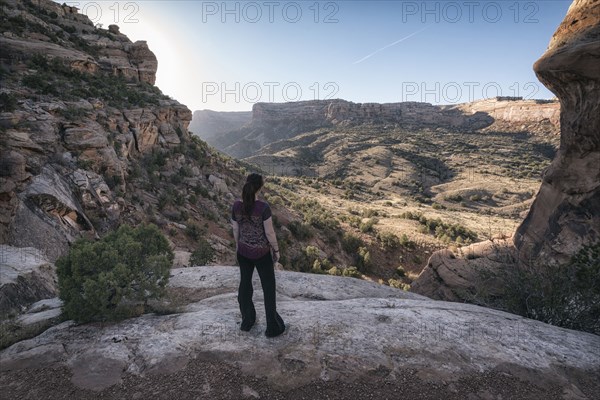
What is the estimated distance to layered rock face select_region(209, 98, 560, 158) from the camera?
271 feet

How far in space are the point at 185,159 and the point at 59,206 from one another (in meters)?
14.0

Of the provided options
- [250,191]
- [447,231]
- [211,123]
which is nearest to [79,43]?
[250,191]

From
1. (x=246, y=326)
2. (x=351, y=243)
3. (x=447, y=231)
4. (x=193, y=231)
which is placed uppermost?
(x=246, y=326)

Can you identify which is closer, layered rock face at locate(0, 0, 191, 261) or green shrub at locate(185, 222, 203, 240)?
layered rock face at locate(0, 0, 191, 261)

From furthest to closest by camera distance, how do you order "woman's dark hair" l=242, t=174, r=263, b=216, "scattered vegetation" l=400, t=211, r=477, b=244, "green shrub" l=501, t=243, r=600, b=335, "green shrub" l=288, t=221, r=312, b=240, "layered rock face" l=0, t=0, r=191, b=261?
"scattered vegetation" l=400, t=211, r=477, b=244 < "green shrub" l=288, t=221, r=312, b=240 < "layered rock face" l=0, t=0, r=191, b=261 < "green shrub" l=501, t=243, r=600, b=335 < "woman's dark hair" l=242, t=174, r=263, b=216

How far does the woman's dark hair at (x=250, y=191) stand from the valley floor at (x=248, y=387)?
71.0 inches

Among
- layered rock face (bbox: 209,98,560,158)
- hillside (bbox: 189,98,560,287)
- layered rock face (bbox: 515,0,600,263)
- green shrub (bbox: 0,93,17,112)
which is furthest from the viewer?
layered rock face (bbox: 209,98,560,158)

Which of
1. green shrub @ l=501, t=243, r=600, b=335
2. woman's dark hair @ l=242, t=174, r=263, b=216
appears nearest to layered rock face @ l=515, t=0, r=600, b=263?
green shrub @ l=501, t=243, r=600, b=335

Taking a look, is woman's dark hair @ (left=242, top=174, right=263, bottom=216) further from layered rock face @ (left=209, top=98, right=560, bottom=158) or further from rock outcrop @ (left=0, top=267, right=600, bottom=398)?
layered rock face @ (left=209, top=98, right=560, bottom=158)

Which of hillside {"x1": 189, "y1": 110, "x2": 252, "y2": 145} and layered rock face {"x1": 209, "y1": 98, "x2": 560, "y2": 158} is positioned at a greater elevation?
hillside {"x1": 189, "y1": 110, "x2": 252, "y2": 145}

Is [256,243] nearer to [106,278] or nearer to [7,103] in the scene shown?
[106,278]

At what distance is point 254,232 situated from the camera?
400 centimetres

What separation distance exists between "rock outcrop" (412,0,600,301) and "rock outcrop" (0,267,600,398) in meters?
2.95

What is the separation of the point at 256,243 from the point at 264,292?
0.65 metres
